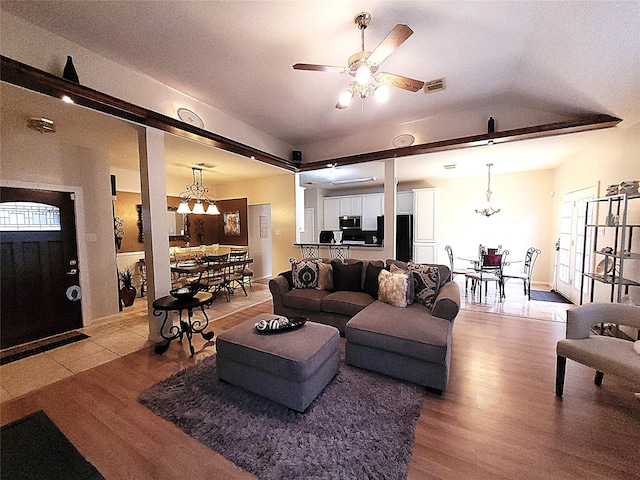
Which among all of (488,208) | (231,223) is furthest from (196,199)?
(488,208)

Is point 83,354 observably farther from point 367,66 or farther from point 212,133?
point 367,66

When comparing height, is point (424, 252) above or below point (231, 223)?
below

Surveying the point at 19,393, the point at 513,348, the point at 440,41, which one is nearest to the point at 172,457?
the point at 19,393

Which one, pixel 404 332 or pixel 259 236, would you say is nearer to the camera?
pixel 404 332

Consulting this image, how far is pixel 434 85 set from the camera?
3.31 meters

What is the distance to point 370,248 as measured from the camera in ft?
16.3

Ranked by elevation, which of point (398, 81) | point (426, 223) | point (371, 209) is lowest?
point (426, 223)

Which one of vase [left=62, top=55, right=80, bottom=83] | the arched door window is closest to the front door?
the arched door window

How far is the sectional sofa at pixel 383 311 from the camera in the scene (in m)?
2.16

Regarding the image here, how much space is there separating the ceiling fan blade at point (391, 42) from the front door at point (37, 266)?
4.28m

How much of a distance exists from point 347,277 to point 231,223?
178 inches

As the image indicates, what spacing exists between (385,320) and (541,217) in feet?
18.7

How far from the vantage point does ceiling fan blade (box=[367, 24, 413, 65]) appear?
1728mm

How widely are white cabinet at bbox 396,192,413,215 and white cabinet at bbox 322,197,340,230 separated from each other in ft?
5.95
